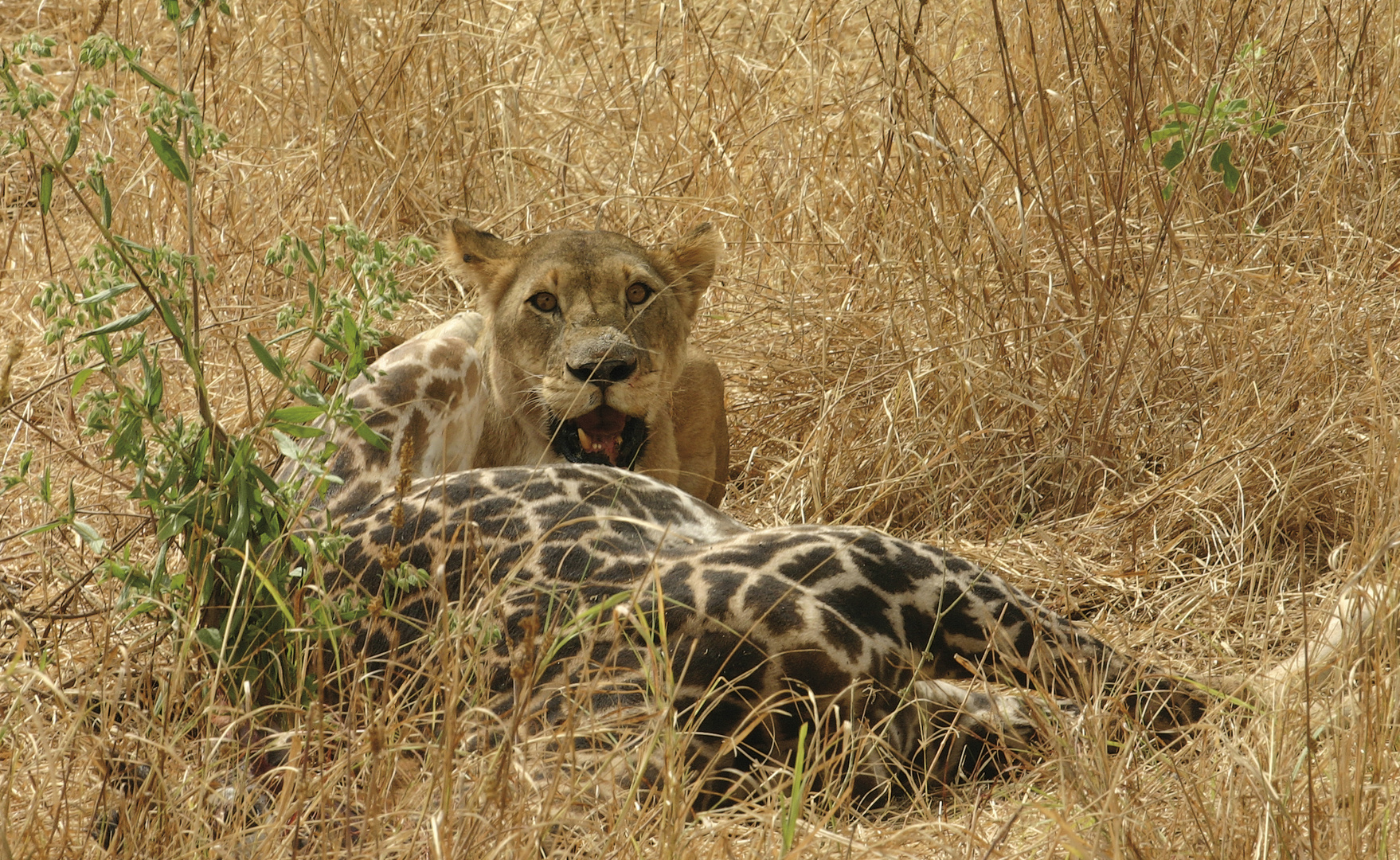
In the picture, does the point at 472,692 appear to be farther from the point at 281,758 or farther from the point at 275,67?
the point at 275,67

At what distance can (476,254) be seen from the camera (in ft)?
16.8

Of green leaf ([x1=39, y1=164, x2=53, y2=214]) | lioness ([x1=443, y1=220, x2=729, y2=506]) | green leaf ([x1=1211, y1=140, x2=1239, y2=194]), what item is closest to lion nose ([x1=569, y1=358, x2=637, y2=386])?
lioness ([x1=443, y1=220, x2=729, y2=506])

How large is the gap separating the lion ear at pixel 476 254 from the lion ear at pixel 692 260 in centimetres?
51

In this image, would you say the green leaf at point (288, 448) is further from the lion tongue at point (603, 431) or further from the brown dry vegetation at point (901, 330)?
the lion tongue at point (603, 431)

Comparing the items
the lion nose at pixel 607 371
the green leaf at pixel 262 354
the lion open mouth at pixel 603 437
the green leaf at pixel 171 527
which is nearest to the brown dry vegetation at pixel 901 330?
the green leaf at pixel 171 527

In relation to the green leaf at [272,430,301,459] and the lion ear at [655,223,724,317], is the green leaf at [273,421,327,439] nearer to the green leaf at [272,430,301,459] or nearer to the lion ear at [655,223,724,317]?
the green leaf at [272,430,301,459]

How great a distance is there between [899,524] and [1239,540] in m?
1.02

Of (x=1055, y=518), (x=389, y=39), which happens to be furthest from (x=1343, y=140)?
(x=389, y=39)

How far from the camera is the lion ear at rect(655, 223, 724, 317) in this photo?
5.18 m

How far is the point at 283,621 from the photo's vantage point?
318cm

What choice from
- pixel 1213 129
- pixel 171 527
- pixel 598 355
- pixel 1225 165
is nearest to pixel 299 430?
pixel 171 527

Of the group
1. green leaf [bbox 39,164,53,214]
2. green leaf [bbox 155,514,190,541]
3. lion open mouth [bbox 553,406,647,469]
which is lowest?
lion open mouth [bbox 553,406,647,469]

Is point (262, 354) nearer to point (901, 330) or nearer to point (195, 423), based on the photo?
point (195, 423)

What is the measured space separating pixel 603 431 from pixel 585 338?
32 cm
